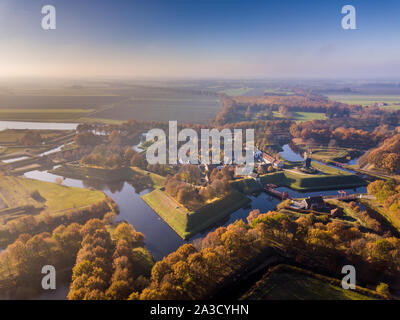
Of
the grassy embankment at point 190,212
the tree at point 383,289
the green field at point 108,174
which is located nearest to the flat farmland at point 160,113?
the green field at point 108,174

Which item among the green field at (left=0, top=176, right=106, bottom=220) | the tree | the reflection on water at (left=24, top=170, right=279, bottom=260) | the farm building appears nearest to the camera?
the tree

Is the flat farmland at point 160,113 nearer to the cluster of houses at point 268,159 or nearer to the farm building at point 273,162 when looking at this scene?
the cluster of houses at point 268,159

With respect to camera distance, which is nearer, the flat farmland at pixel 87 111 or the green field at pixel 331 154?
the green field at pixel 331 154

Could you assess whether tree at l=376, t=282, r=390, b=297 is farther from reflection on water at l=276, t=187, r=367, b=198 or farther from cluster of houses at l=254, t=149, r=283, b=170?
cluster of houses at l=254, t=149, r=283, b=170

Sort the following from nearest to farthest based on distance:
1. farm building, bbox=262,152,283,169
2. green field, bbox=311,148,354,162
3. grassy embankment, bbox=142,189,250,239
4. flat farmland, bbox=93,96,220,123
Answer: grassy embankment, bbox=142,189,250,239, farm building, bbox=262,152,283,169, green field, bbox=311,148,354,162, flat farmland, bbox=93,96,220,123

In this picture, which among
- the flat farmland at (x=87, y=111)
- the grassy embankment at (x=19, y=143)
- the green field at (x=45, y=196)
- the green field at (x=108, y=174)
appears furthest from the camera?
the flat farmland at (x=87, y=111)

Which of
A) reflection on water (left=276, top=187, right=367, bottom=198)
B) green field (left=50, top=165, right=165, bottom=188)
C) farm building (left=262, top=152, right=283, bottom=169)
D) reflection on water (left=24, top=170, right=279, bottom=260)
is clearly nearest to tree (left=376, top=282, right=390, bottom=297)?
reflection on water (left=24, top=170, right=279, bottom=260)
